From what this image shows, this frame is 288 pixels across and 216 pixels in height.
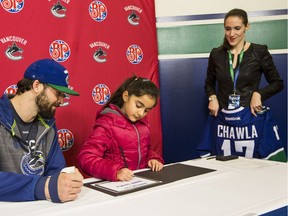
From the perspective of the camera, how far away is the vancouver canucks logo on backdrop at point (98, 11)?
2.66 meters

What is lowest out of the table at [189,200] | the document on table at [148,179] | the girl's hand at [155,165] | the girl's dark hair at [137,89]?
the table at [189,200]

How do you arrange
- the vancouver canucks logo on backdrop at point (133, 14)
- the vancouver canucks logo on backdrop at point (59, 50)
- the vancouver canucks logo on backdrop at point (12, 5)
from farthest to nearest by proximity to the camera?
the vancouver canucks logo on backdrop at point (133, 14) < the vancouver canucks logo on backdrop at point (59, 50) < the vancouver canucks logo on backdrop at point (12, 5)

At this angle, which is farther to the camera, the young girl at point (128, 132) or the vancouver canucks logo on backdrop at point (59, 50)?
the vancouver canucks logo on backdrop at point (59, 50)

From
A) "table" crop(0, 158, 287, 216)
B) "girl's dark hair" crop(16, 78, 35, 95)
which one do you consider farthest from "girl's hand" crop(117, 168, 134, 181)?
"girl's dark hair" crop(16, 78, 35, 95)

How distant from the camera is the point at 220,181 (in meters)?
1.40

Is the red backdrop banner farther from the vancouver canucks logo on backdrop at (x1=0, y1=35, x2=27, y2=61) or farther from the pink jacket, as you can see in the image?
the pink jacket

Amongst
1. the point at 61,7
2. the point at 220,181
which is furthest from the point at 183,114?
the point at 220,181

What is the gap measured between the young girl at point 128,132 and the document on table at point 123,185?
0.19m

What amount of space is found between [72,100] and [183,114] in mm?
1086

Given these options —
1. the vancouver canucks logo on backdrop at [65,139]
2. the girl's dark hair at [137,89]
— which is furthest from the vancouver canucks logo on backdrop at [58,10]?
the girl's dark hair at [137,89]

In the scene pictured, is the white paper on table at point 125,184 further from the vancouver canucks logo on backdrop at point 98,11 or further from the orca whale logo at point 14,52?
the vancouver canucks logo on backdrop at point 98,11

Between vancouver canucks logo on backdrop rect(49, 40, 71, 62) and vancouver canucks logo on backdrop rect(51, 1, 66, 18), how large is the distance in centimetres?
18

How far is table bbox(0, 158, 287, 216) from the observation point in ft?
3.54

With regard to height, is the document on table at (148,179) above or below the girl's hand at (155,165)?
below
